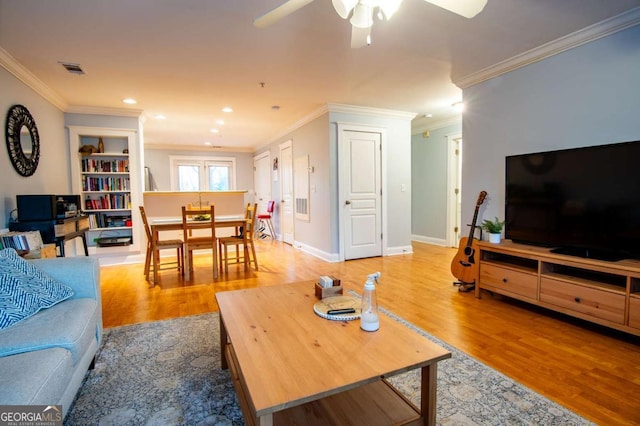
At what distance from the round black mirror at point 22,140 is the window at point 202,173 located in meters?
5.12

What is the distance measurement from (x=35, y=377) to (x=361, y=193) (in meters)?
4.30

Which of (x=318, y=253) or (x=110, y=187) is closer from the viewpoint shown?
(x=110, y=187)

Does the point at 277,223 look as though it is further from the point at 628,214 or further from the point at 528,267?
the point at 628,214

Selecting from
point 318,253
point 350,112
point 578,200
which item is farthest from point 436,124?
point 578,200

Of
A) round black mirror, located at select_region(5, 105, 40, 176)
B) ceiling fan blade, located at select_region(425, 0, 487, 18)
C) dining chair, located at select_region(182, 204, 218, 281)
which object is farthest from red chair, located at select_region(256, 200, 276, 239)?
ceiling fan blade, located at select_region(425, 0, 487, 18)

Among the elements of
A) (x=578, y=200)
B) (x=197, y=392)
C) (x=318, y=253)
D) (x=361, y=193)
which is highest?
(x=361, y=193)

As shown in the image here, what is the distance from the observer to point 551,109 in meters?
2.86

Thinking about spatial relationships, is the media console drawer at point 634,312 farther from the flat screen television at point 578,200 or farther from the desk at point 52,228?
the desk at point 52,228

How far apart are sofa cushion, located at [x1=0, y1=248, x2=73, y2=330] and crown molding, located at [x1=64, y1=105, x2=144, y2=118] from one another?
365cm

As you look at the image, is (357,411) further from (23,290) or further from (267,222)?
(267,222)

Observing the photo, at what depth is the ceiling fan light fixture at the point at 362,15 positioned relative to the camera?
5.14 ft

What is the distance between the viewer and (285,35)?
258cm

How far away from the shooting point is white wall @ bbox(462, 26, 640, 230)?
242cm

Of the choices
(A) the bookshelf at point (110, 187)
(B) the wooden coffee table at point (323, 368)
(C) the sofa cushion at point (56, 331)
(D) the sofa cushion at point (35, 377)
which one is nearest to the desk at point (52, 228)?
(A) the bookshelf at point (110, 187)
